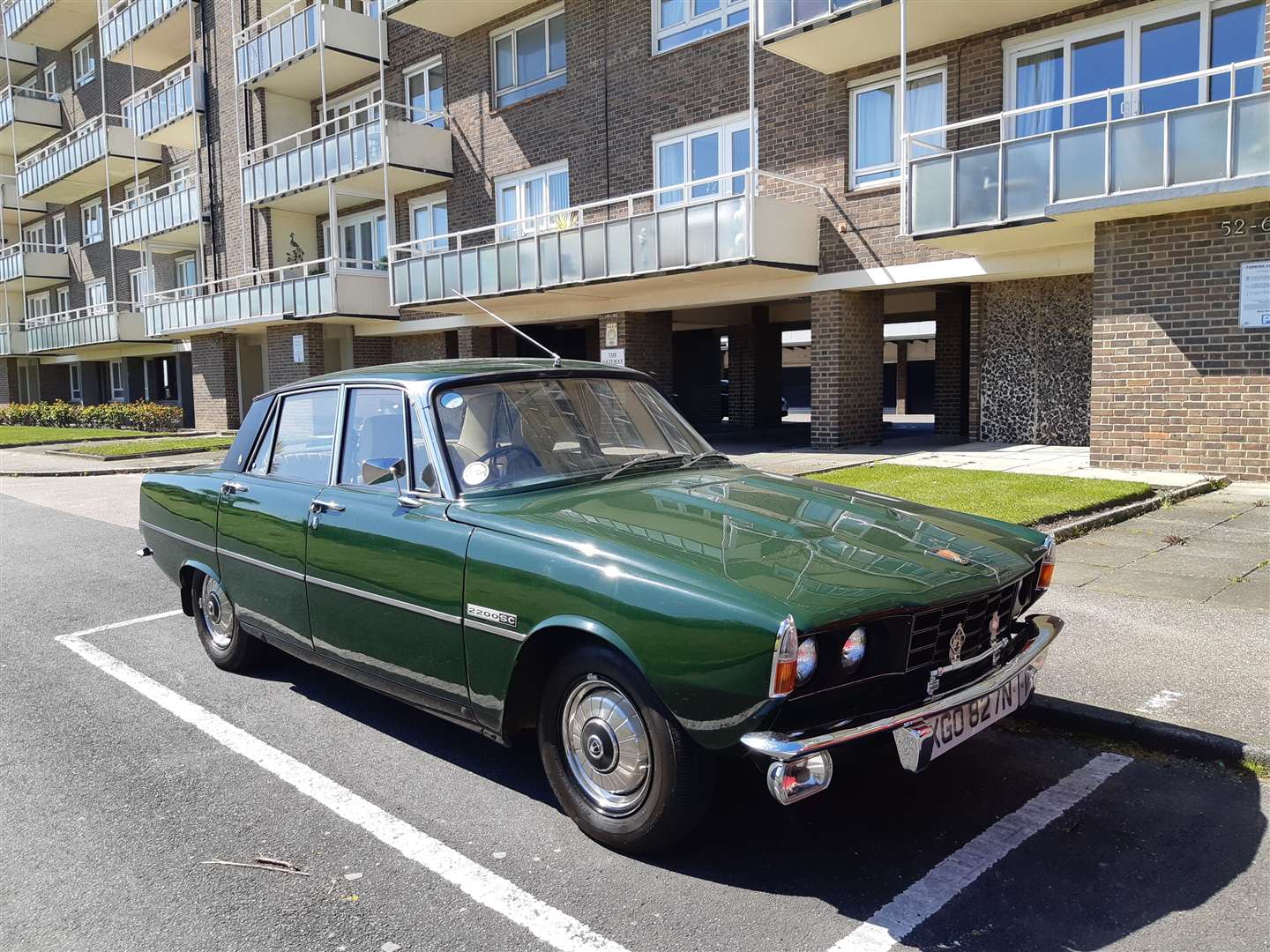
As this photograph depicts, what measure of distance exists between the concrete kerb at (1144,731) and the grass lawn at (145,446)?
1759cm

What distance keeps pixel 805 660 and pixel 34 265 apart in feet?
153

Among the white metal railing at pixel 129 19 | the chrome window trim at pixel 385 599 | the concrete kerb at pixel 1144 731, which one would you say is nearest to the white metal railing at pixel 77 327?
the white metal railing at pixel 129 19

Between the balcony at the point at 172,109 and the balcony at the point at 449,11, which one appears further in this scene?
the balcony at the point at 172,109

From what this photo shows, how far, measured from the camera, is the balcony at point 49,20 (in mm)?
37031

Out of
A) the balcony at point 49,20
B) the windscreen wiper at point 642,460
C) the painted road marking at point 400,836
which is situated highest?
the balcony at point 49,20

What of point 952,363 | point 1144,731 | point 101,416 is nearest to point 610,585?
point 1144,731

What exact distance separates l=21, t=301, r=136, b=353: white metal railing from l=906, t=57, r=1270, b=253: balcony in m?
28.9

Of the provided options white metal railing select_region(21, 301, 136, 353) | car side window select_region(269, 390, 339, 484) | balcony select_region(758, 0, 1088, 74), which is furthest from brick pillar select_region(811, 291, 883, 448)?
white metal railing select_region(21, 301, 136, 353)

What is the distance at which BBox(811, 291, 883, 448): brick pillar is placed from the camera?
16859mm

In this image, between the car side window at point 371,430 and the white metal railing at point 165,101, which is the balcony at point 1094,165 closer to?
the car side window at point 371,430

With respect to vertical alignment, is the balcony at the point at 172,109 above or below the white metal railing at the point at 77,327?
above

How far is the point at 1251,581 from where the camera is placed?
21.8 feet

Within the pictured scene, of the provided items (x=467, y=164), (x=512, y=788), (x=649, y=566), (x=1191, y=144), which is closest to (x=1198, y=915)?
(x=649, y=566)

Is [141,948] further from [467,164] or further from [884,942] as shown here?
[467,164]
